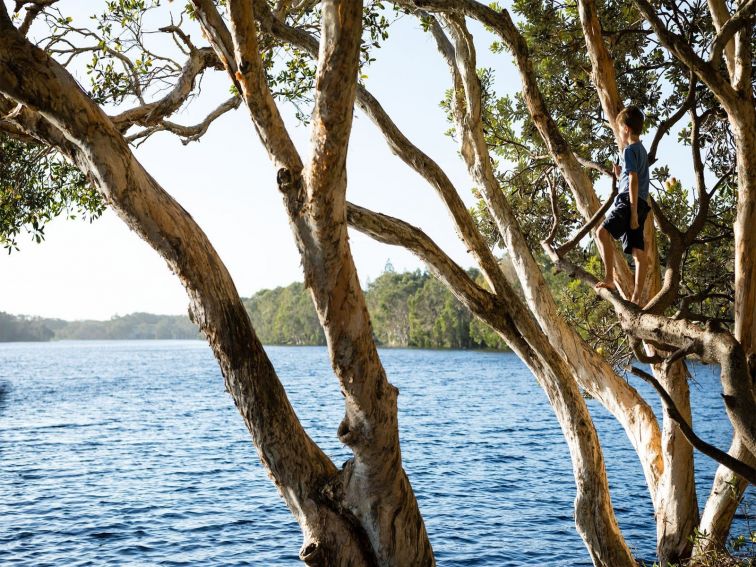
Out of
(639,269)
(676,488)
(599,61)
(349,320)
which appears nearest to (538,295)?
(639,269)

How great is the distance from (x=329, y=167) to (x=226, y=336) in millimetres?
1253

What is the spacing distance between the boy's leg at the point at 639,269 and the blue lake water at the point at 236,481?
306 inches

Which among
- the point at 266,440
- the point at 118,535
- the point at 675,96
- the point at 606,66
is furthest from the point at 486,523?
the point at 266,440

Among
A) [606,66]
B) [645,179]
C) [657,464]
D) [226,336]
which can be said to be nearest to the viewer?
[226,336]

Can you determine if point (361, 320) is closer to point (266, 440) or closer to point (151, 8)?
point (266, 440)

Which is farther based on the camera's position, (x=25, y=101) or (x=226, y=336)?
(x=226, y=336)

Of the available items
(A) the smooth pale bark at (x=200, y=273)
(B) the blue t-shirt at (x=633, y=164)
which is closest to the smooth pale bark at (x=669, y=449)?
(B) the blue t-shirt at (x=633, y=164)

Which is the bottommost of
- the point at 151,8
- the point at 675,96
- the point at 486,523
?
the point at 486,523

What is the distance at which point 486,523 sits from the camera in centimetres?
1617

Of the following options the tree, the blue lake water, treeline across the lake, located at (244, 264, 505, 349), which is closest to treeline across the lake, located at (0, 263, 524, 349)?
treeline across the lake, located at (244, 264, 505, 349)

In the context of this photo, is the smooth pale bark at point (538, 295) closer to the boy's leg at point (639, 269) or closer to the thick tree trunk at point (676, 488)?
the thick tree trunk at point (676, 488)

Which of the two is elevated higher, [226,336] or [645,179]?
[645,179]

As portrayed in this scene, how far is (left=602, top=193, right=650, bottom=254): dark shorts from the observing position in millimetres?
6062

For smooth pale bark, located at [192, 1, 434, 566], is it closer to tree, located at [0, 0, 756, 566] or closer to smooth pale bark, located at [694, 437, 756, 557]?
tree, located at [0, 0, 756, 566]
